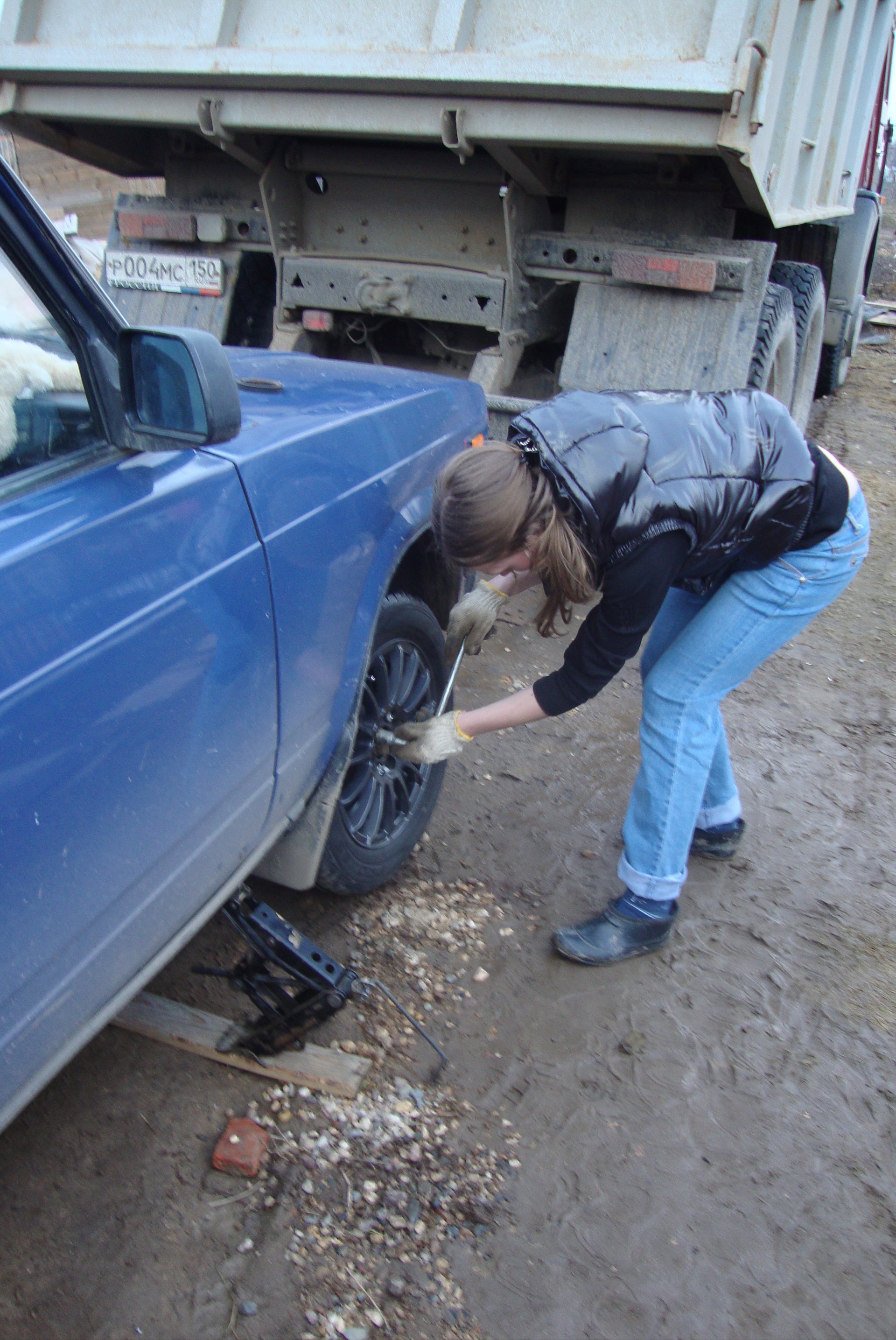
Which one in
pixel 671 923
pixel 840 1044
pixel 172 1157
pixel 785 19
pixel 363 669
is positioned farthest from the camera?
Result: pixel 785 19

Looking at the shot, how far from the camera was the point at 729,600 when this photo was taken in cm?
235

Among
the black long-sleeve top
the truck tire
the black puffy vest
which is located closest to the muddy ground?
the black long-sleeve top

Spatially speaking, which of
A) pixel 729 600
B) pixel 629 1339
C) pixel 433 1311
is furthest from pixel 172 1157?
pixel 729 600

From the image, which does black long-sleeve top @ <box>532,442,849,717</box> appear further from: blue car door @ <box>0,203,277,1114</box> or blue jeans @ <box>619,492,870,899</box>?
blue car door @ <box>0,203,277,1114</box>

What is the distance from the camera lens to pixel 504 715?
7.30 ft

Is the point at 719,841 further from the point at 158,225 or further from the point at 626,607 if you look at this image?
the point at 158,225

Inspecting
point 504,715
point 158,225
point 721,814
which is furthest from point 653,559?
point 158,225

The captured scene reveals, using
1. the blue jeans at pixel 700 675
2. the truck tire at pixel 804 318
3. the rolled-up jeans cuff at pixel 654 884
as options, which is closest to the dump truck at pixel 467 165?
the truck tire at pixel 804 318

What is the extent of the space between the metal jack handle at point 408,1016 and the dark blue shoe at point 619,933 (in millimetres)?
479

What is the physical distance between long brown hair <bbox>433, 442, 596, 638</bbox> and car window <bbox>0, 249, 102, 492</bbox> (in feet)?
2.25

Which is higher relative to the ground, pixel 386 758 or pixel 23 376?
pixel 23 376

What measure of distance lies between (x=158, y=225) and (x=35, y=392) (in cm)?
364

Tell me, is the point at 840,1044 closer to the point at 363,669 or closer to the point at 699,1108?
the point at 699,1108

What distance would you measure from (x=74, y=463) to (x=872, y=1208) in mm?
2120
